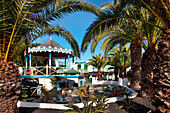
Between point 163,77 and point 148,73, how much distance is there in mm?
4277

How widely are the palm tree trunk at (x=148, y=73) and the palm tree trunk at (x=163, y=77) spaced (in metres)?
3.82

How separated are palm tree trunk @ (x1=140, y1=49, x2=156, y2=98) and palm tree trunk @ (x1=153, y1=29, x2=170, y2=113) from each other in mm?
3818

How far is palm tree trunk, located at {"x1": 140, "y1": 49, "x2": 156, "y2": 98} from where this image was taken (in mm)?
8047

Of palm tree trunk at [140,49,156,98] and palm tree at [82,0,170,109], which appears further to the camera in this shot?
palm tree trunk at [140,49,156,98]

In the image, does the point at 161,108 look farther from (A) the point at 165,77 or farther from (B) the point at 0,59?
(B) the point at 0,59

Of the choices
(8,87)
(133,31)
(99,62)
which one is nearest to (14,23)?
(8,87)

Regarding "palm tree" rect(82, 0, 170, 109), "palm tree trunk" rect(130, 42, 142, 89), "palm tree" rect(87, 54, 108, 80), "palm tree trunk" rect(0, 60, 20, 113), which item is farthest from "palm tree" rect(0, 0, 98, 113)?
"palm tree" rect(87, 54, 108, 80)

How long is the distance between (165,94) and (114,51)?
2023 centimetres

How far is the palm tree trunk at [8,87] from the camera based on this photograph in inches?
165

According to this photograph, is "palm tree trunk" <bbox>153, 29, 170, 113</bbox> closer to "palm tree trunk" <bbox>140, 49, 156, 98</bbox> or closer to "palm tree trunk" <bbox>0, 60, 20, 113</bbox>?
"palm tree trunk" <bbox>140, 49, 156, 98</bbox>

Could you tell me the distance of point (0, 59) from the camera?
436cm

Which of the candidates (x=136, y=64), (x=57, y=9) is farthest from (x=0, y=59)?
(x=136, y=64)

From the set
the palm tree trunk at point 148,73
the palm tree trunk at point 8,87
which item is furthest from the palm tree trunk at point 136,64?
the palm tree trunk at point 8,87

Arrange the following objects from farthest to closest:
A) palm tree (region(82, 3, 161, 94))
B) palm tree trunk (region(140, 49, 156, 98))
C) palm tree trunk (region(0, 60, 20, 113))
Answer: palm tree trunk (region(140, 49, 156, 98)), palm tree (region(82, 3, 161, 94)), palm tree trunk (region(0, 60, 20, 113))
